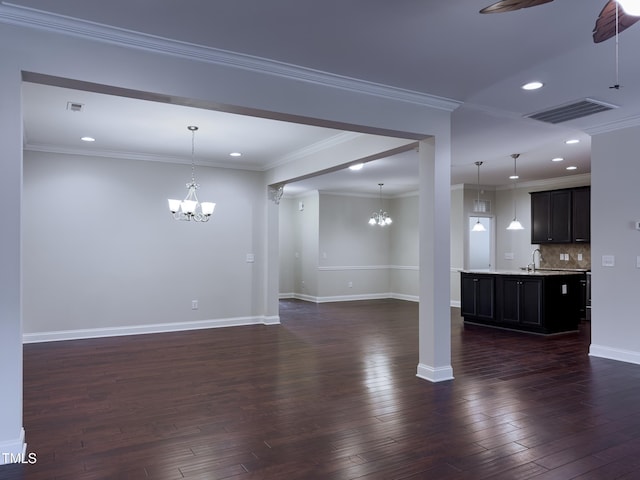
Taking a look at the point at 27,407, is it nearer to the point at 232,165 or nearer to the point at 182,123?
the point at 182,123

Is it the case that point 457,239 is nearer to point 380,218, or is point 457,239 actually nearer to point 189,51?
point 380,218

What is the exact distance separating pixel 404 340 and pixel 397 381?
6.72 ft

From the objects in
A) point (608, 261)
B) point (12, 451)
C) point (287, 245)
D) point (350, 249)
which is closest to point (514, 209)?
point (350, 249)

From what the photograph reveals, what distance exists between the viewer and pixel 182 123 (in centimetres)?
516

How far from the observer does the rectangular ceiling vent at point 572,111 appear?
4.51m

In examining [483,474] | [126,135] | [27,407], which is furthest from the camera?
[126,135]

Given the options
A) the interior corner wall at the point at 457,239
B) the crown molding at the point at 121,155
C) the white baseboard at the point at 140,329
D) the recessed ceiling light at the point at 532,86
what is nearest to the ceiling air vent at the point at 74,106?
the crown molding at the point at 121,155

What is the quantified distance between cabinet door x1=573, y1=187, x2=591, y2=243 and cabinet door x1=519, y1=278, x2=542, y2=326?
7.17 feet

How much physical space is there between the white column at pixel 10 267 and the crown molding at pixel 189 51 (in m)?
0.31

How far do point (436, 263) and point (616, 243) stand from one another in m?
2.49

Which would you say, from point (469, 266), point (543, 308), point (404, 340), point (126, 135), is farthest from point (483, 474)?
point (469, 266)

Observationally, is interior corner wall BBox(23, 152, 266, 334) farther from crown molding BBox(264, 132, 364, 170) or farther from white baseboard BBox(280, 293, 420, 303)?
white baseboard BBox(280, 293, 420, 303)

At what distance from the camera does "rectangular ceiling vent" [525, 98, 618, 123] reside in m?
4.51

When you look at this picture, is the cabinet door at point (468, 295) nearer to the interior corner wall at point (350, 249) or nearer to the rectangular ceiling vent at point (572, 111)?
the rectangular ceiling vent at point (572, 111)
